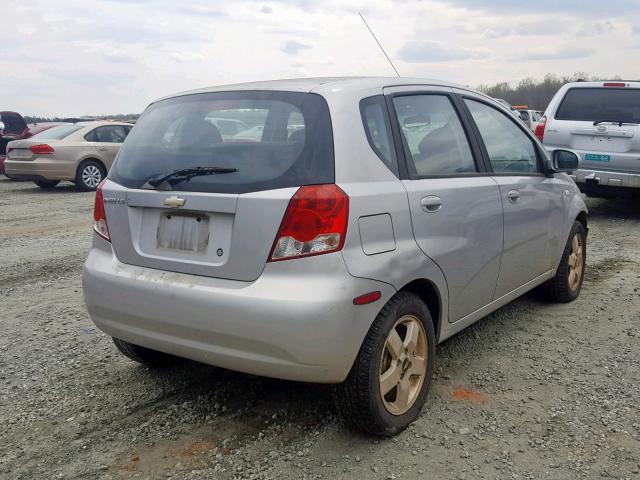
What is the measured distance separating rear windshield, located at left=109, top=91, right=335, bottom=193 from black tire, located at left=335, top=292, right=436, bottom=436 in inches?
26.7

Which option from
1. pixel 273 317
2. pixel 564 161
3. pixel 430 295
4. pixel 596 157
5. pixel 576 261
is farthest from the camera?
pixel 596 157

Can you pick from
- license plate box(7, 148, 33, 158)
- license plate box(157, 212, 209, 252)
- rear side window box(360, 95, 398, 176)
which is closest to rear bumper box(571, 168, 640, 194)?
rear side window box(360, 95, 398, 176)

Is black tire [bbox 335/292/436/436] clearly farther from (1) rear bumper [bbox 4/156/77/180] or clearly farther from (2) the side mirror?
(1) rear bumper [bbox 4/156/77/180]

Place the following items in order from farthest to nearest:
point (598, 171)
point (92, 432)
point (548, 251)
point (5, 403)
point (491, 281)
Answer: point (598, 171) → point (548, 251) → point (491, 281) → point (5, 403) → point (92, 432)

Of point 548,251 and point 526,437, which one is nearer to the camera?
point 526,437

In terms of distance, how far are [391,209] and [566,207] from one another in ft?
7.81

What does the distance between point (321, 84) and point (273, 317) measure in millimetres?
1175

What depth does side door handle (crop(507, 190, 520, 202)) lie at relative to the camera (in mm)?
3930

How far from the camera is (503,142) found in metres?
4.18

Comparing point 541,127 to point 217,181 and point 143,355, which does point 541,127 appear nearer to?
point 143,355

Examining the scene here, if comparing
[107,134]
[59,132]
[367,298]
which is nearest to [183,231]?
[367,298]

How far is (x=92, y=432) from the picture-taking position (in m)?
3.14

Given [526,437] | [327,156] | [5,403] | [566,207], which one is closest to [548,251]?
[566,207]

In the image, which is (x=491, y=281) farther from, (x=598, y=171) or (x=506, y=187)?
(x=598, y=171)
